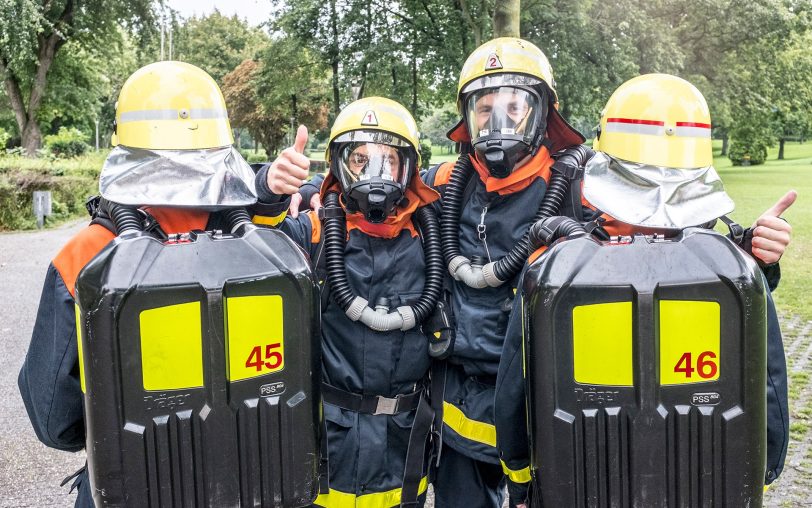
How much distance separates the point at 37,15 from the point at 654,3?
17.4 m

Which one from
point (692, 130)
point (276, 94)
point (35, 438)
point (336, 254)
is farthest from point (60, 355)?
point (276, 94)

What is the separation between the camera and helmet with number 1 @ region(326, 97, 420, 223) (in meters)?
2.66

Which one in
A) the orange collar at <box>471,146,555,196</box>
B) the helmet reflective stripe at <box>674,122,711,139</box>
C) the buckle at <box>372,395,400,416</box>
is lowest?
Answer: the buckle at <box>372,395,400,416</box>

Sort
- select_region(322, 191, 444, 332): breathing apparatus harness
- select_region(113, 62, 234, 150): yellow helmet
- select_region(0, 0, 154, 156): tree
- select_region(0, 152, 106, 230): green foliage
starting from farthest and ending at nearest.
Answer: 1. select_region(0, 0, 154, 156): tree
2. select_region(0, 152, 106, 230): green foliage
3. select_region(322, 191, 444, 332): breathing apparatus harness
4. select_region(113, 62, 234, 150): yellow helmet

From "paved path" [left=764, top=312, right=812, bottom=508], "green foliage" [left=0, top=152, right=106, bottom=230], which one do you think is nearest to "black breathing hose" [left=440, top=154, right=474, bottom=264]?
"paved path" [left=764, top=312, right=812, bottom=508]

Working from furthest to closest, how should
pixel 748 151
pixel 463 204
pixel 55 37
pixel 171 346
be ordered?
pixel 748 151
pixel 55 37
pixel 463 204
pixel 171 346

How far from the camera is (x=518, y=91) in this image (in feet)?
9.52

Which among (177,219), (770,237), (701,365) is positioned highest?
(177,219)

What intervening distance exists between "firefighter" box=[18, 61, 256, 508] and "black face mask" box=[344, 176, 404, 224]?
0.53 metres

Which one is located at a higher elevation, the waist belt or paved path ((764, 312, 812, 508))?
the waist belt

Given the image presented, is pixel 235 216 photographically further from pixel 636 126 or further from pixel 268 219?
pixel 636 126

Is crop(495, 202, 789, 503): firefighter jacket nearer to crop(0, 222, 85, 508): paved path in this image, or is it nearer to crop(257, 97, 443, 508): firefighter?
crop(257, 97, 443, 508): firefighter

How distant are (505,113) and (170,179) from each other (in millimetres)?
1358

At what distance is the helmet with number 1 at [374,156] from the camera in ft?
8.74
